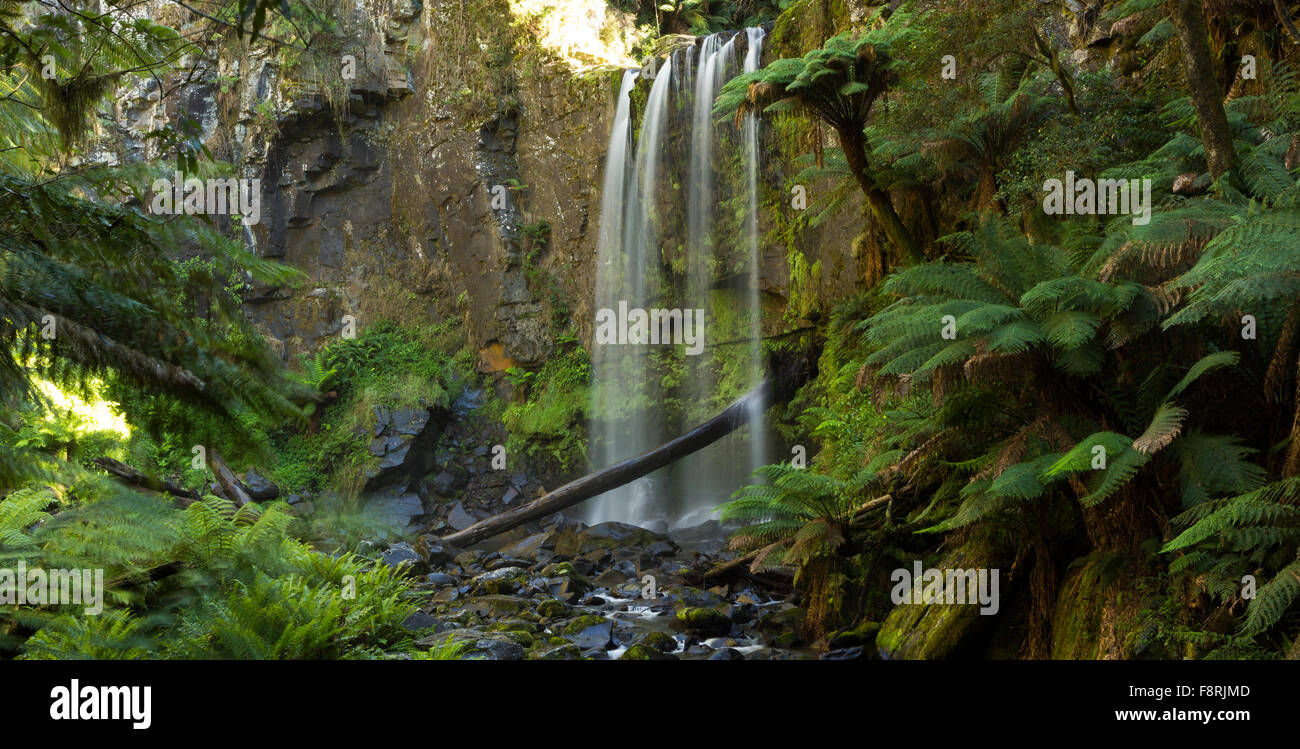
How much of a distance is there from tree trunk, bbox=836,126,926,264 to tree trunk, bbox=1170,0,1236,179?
133 inches

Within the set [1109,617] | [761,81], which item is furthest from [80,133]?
[761,81]

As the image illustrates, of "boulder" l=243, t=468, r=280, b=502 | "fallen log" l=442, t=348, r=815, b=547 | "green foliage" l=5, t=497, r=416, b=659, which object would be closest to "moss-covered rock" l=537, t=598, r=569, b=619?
"green foliage" l=5, t=497, r=416, b=659

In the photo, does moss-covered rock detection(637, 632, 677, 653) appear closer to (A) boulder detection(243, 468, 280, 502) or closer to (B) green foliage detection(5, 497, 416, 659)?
(B) green foliage detection(5, 497, 416, 659)

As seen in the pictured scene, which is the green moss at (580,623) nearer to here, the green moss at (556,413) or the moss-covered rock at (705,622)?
the moss-covered rock at (705,622)

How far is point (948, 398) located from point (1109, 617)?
168 cm

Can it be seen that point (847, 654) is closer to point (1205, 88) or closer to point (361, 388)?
point (1205, 88)

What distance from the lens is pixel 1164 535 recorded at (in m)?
4.45

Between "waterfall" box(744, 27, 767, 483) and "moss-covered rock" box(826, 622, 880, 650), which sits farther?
"waterfall" box(744, 27, 767, 483)

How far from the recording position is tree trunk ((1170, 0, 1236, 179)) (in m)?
4.78

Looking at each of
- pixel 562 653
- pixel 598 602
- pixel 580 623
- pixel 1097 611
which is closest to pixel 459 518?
pixel 598 602

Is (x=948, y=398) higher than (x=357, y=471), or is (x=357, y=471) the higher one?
(x=948, y=398)

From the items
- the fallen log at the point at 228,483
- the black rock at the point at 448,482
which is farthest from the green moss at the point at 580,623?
the black rock at the point at 448,482

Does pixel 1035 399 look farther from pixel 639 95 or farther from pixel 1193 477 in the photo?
pixel 639 95

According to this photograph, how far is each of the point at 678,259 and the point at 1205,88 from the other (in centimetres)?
1017
